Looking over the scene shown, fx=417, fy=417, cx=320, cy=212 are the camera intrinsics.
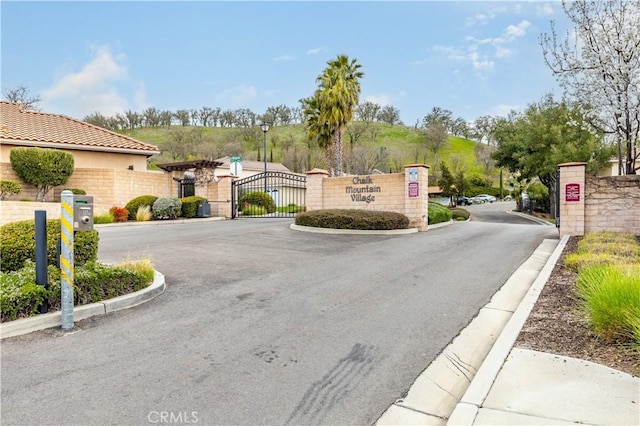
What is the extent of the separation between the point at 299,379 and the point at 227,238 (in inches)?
371

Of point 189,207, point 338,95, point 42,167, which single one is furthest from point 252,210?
point 42,167

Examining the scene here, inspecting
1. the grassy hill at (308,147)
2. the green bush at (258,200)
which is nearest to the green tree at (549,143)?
the green bush at (258,200)

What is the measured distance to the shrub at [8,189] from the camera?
16.6 metres

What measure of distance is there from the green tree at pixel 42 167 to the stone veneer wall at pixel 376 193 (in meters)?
11.1

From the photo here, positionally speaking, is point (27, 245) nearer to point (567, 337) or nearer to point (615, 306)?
point (567, 337)

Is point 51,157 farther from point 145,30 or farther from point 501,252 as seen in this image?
point 501,252

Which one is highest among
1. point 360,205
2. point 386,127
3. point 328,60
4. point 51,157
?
point 386,127

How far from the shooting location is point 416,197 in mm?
15430

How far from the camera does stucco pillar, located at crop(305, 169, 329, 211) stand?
58.2 ft

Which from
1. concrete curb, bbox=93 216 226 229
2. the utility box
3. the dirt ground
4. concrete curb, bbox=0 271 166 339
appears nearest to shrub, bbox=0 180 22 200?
concrete curb, bbox=93 216 226 229

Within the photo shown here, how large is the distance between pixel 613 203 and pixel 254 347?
1237cm

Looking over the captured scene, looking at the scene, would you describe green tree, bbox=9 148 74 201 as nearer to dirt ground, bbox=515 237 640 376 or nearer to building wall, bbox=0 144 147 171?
building wall, bbox=0 144 147 171

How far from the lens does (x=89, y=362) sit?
13.1 feet

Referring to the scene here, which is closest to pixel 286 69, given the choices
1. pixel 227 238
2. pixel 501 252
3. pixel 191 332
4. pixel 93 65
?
pixel 93 65
